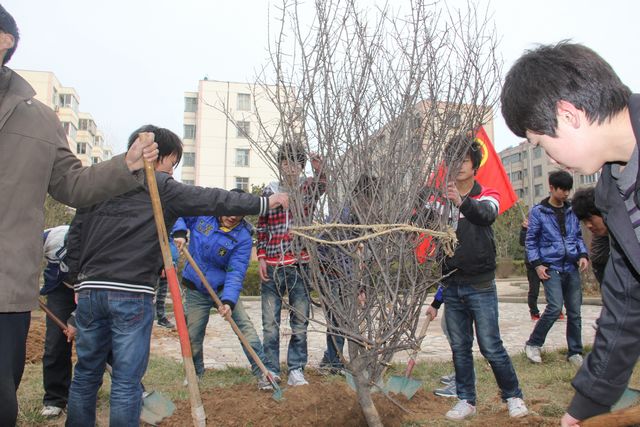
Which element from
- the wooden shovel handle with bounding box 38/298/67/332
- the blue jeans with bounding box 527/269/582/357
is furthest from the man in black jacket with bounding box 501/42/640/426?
the blue jeans with bounding box 527/269/582/357

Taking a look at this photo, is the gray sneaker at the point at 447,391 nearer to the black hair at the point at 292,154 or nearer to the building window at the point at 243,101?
the black hair at the point at 292,154

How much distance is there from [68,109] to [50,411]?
62.0 m

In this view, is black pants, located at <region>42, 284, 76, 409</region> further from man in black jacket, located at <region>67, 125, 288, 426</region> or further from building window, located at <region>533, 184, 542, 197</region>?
building window, located at <region>533, 184, 542, 197</region>

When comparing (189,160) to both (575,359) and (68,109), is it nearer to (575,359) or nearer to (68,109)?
(68,109)

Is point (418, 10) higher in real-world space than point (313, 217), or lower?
higher

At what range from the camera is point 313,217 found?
107 inches

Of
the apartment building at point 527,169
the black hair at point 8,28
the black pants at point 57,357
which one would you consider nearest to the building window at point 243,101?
Result: the apartment building at point 527,169

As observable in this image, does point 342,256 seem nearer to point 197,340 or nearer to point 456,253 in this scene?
point 456,253

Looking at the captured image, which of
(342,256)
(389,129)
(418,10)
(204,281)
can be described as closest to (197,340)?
(204,281)

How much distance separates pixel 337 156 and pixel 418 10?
90 centimetres

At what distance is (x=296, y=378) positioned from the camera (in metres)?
4.36

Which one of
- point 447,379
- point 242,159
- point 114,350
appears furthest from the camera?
point 242,159

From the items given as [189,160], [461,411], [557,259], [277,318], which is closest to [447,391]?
[461,411]

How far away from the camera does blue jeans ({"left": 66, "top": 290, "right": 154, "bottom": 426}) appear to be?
8.36ft
